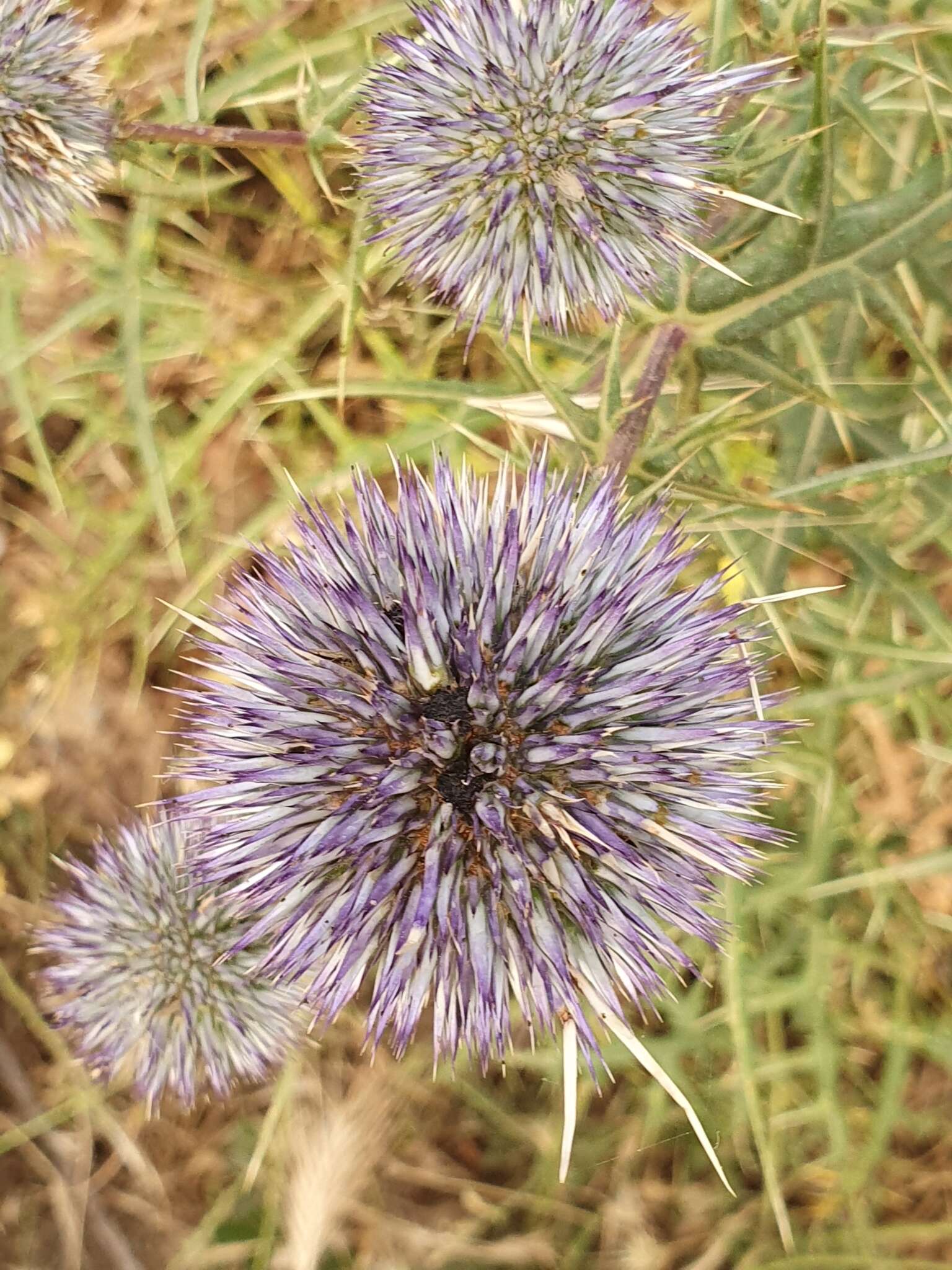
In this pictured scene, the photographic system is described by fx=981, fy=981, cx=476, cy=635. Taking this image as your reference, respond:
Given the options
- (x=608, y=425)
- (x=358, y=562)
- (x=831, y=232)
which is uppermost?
(x=831, y=232)

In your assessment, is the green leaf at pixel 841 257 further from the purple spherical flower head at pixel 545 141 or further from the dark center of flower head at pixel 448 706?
the dark center of flower head at pixel 448 706

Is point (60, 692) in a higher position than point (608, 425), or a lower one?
lower

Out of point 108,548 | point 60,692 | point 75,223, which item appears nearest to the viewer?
point 75,223

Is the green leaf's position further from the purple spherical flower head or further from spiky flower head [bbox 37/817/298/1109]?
spiky flower head [bbox 37/817/298/1109]

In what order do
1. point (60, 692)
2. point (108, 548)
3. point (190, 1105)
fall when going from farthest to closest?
point (60, 692) → point (108, 548) → point (190, 1105)

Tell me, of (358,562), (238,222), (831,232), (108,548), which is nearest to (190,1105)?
(358,562)

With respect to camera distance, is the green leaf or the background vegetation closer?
the green leaf

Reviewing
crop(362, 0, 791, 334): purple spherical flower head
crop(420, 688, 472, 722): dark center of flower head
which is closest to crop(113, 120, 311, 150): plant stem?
crop(362, 0, 791, 334): purple spherical flower head

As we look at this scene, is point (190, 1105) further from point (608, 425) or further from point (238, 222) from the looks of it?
point (238, 222)
